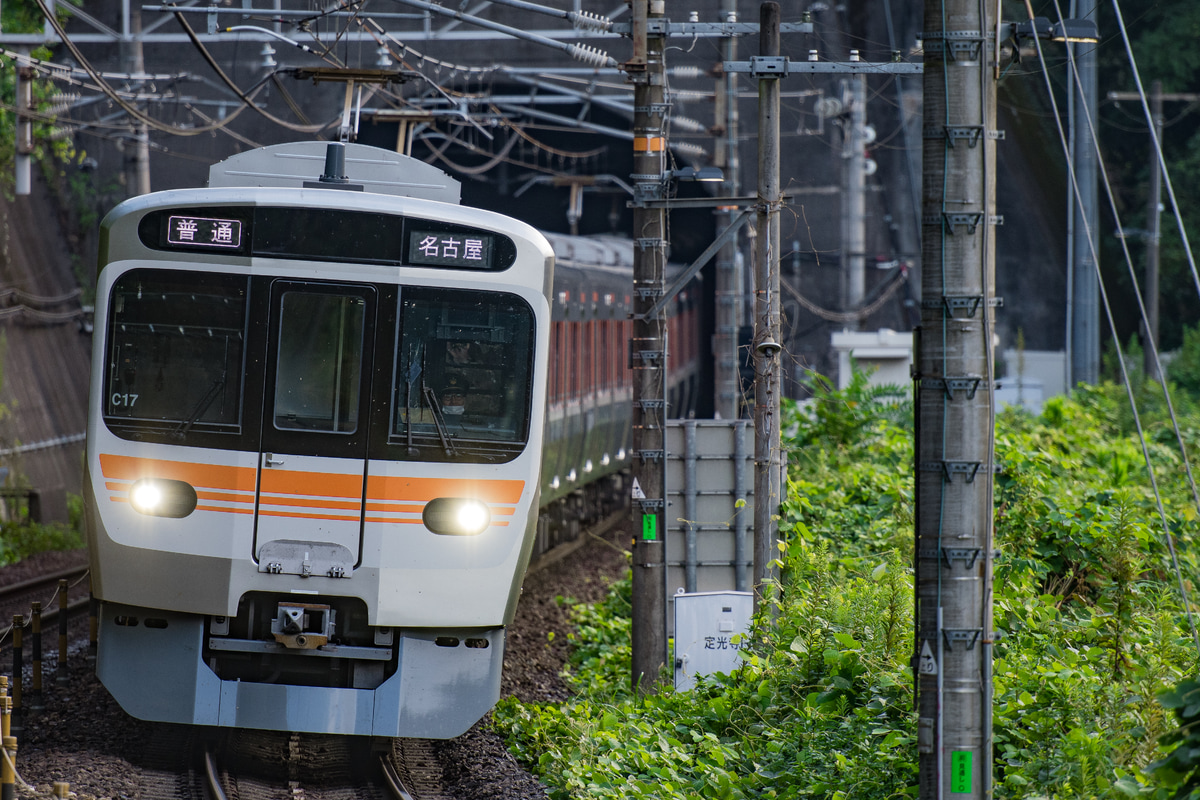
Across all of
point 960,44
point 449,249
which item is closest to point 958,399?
point 960,44

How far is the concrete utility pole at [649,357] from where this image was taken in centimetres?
897

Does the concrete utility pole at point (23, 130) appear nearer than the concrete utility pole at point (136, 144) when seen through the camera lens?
Yes

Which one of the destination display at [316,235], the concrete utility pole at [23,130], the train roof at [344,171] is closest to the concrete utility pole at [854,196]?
the concrete utility pole at [23,130]

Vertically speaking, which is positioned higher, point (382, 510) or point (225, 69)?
point (225, 69)

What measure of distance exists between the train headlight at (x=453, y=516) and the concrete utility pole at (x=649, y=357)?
7.71ft

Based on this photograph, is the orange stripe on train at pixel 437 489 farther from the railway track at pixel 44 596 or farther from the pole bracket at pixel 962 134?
the railway track at pixel 44 596

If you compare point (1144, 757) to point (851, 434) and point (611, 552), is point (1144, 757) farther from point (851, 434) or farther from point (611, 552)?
point (611, 552)

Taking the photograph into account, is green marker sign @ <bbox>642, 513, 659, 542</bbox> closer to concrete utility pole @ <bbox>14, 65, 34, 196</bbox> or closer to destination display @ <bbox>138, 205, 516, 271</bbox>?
destination display @ <bbox>138, 205, 516, 271</bbox>

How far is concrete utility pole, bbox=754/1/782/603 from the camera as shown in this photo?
338 inches

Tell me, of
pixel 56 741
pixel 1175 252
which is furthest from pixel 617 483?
pixel 1175 252

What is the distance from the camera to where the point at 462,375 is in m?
7.14

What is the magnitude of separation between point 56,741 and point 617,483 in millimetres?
14088

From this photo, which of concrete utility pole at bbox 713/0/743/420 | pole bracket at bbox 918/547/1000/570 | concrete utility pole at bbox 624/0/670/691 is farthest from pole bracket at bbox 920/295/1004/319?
concrete utility pole at bbox 713/0/743/420

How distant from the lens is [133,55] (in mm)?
16344
